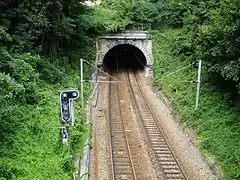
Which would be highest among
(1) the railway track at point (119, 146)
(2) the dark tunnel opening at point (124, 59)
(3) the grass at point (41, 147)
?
(2) the dark tunnel opening at point (124, 59)

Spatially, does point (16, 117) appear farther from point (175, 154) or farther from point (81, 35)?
point (81, 35)

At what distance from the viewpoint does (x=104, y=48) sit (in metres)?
36.8

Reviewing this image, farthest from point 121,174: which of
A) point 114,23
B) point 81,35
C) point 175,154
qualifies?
point 114,23

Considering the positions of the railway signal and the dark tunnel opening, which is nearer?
the railway signal

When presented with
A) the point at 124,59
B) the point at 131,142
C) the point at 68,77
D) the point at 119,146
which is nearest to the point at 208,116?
the point at 131,142

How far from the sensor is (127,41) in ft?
122

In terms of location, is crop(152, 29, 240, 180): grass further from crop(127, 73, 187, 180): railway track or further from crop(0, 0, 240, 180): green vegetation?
crop(127, 73, 187, 180): railway track

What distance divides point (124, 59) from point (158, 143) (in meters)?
26.2

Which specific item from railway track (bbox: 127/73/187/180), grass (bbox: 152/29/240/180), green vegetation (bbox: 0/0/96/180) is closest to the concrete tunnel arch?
grass (bbox: 152/29/240/180)

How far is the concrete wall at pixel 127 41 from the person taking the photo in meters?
36.6

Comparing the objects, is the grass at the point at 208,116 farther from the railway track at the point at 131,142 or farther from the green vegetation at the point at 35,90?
the green vegetation at the point at 35,90

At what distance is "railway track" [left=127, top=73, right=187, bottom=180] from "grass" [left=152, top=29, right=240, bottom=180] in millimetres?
1780

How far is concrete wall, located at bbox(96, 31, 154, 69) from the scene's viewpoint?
36594 millimetres

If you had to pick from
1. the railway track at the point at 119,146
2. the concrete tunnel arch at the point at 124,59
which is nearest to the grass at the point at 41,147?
the railway track at the point at 119,146
